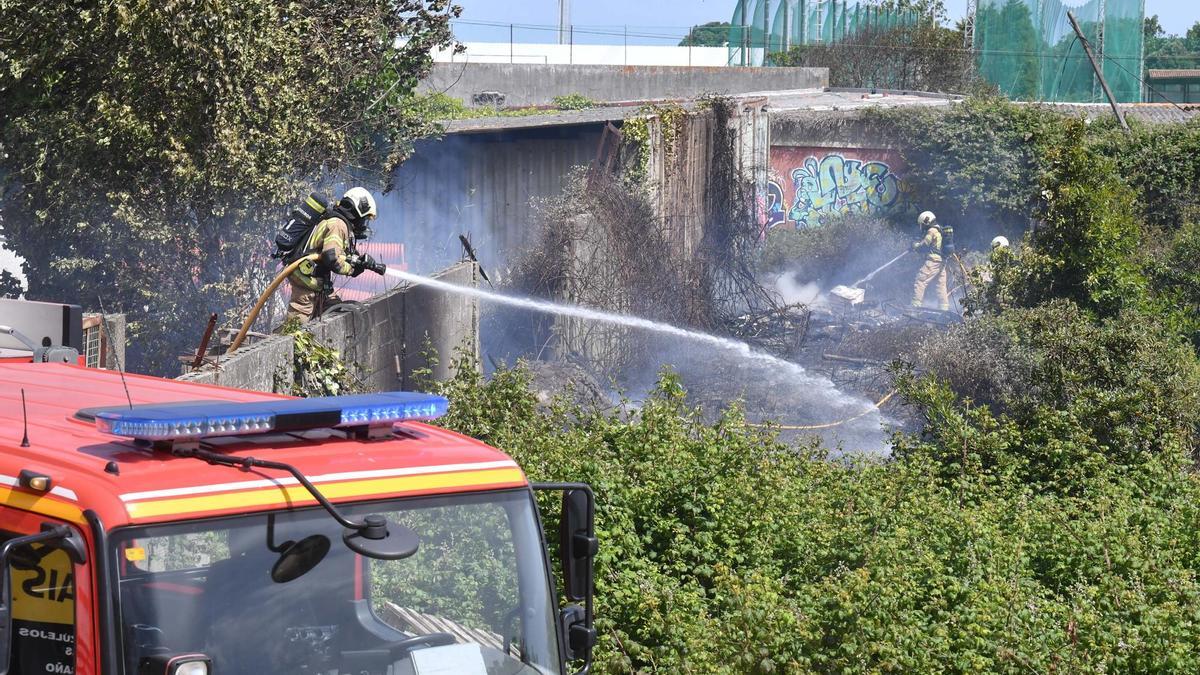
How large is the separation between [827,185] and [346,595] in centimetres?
2298

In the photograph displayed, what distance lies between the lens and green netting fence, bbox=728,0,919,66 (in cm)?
4228

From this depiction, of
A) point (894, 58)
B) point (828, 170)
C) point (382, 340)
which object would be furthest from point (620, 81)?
point (382, 340)

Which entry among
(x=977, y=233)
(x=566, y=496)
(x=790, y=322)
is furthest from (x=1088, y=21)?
(x=566, y=496)

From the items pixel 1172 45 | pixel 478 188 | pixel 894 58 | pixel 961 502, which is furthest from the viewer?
pixel 1172 45

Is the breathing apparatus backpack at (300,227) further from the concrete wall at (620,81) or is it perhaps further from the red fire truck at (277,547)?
the concrete wall at (620,81)

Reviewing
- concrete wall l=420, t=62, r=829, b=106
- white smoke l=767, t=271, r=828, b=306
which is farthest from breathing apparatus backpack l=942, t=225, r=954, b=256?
concrete wall l=420, t=62, r=829, b=106

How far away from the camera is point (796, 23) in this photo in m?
43.7

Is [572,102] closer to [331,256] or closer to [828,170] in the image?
[828,170]

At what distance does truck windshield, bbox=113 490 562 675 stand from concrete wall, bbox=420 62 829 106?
97.3 ft

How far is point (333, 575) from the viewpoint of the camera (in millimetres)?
3246

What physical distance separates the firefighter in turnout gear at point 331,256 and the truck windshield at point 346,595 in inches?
256

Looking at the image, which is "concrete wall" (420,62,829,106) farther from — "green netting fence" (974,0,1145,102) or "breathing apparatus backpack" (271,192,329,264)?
"breathing apparatus backpack" (271,192,329,264)

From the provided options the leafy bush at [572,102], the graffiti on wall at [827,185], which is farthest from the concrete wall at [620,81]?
the graffiti on wall at [827,185]

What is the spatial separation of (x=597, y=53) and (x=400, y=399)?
4790 centimetres
